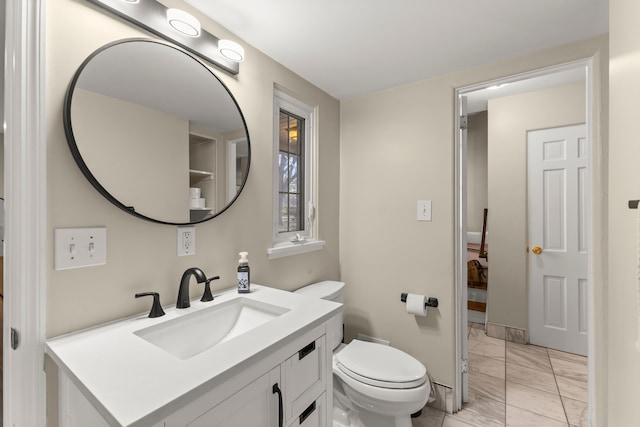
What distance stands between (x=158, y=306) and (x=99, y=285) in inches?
8.0

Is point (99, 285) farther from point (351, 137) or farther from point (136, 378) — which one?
point (351, 137)

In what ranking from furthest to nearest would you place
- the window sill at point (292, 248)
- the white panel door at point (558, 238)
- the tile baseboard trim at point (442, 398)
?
the white panel door at point (558, 238), the tile baseboard trim at point (442, 398), the window sill at point (292, 248)

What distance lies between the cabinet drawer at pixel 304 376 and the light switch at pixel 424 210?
1207 millimetres

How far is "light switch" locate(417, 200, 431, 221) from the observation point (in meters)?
1.95

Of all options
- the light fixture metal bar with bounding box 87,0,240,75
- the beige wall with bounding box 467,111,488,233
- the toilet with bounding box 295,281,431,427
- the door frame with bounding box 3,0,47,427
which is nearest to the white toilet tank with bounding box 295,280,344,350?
the toilet with bounding box 295,281,431,427

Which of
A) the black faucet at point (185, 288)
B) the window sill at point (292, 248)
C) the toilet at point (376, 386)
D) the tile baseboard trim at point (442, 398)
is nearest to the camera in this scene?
the black faucet at point (185, 288)

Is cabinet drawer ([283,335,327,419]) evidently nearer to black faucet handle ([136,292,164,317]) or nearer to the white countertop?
the white countertop

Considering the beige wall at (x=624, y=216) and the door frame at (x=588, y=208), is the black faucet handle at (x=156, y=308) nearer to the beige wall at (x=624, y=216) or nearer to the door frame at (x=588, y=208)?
the beige wall at (x=624, y=216)

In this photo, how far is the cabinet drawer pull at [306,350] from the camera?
0.98 meters

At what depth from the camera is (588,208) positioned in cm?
154

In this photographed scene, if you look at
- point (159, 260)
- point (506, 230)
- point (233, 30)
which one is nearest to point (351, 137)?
point (233, 30)

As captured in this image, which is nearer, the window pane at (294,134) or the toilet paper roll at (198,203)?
the toilet paper roll at (198,203)

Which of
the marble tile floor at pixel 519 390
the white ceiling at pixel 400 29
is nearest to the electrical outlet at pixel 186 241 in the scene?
the white ceiling at pixel 400 29

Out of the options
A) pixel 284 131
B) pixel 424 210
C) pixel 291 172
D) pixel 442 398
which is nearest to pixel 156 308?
pixel 291 172
